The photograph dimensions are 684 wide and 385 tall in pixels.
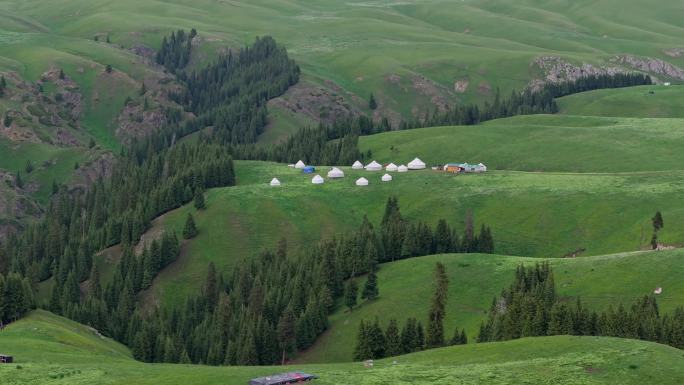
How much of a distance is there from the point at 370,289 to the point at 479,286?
70.6 feet

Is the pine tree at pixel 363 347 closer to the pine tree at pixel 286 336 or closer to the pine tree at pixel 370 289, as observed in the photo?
the pine tree at pixel 286 336

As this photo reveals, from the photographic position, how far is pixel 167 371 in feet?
338

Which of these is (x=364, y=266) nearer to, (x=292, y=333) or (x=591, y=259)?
(x=292, y=333)

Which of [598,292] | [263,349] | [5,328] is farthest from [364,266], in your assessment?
[5,328]

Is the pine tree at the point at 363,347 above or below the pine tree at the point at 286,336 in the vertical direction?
above

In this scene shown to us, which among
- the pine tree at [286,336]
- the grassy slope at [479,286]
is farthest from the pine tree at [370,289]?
→ the pine tree at [286,336]

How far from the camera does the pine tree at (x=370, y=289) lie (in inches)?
6737

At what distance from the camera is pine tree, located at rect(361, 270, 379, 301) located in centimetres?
17112

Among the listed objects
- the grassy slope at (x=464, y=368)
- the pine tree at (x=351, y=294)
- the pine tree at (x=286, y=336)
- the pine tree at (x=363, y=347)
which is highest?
the grassy slope at (x=464, y=368)

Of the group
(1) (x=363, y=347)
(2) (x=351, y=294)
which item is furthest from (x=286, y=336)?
(1) (x=363, y=347)

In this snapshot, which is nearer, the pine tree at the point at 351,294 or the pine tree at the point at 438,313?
the pine tree at the point at 438,313

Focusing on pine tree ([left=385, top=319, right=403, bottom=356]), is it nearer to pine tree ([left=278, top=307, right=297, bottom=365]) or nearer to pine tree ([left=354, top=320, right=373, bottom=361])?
pine tree ([left=354, top=320, right=373, bottom=361])

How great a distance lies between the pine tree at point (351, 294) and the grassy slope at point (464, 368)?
6306 centimetres

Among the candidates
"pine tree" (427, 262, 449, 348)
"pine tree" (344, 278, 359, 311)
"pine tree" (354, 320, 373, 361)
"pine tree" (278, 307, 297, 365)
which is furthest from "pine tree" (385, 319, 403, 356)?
"pine tree" (344, 278, 359, 311)
